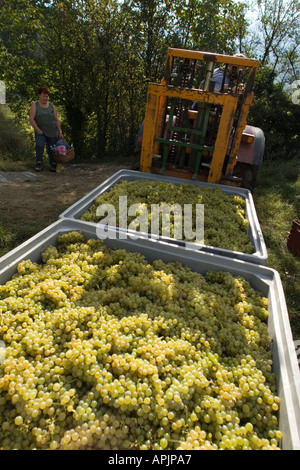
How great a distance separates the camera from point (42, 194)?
499 centimetres

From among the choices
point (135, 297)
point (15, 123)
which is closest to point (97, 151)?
point (15, 123)

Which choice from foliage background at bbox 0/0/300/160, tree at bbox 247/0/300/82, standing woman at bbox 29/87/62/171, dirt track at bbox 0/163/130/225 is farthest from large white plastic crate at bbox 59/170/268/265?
tree at bbox 247/0/300/82

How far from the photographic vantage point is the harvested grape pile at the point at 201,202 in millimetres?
2678

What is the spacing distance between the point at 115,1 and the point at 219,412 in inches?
364

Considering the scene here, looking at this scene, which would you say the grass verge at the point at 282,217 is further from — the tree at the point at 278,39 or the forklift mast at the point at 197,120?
the tree at the point at 278,39

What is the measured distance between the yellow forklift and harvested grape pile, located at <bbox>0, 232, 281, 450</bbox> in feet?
7.70

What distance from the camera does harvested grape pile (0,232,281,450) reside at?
125 centimetres

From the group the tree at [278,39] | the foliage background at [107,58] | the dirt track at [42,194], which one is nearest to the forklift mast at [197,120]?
the dirt track at [42,194]

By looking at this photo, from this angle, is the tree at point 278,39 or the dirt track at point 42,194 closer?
the dirt track at point 42,194

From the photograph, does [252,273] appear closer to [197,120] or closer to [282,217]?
[197,120]

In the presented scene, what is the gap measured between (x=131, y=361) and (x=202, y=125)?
3492 millimetres

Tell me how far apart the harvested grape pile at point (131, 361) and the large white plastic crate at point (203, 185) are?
0.99 ft

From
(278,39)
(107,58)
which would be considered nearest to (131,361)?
(107,58)

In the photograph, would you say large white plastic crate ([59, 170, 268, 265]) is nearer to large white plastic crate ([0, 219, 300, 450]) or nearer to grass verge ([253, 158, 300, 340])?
large white plastic crate ([0, 219, 300, 450])
